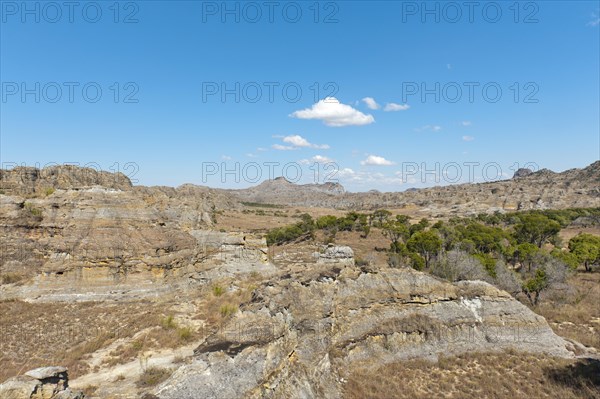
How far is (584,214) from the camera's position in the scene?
82125mm

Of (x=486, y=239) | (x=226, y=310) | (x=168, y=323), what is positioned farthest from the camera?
(x=486, y=239)

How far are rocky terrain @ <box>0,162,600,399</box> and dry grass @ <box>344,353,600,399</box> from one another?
546mm

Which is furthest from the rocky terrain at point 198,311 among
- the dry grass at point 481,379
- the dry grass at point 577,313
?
the dry grass at point 577,313

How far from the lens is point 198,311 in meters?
19.2

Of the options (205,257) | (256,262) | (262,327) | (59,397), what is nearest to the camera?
(59,397)

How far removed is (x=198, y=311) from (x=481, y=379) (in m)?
15.1

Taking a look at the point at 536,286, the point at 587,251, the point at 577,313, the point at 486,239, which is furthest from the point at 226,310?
the point at 587,251

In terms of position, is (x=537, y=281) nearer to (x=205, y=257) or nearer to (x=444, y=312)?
(x=444, y=312)

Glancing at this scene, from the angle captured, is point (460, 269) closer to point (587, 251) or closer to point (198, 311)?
point (587, 251)

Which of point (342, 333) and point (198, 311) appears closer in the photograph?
point (342, 333)

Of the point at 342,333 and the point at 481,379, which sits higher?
the point at 342,333

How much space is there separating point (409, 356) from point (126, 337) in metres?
14.0

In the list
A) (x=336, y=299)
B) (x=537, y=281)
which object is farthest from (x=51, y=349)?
(x=537, y=281)

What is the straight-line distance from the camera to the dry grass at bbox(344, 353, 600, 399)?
13898mm
